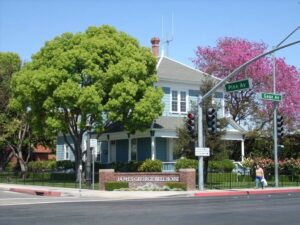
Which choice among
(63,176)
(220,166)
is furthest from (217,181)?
(63,176)

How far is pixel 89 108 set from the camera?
3269 centimetres

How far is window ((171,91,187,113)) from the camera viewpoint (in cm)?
4147

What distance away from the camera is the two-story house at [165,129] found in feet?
128

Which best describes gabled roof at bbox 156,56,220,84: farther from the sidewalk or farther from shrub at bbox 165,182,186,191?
the sidewalk

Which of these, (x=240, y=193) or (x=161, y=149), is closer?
(x=240, y=193)

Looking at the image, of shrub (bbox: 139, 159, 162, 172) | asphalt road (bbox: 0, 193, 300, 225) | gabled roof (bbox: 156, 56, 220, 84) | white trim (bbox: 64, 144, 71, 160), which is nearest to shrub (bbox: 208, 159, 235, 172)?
shrub (bbox: 139, 159, 162, 172)

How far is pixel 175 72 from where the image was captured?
42375 mm

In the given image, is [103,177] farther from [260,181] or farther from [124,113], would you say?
[260,181]

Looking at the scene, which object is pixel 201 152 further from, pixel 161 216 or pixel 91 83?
pixel 161 216

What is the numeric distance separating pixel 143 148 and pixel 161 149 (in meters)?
1.37

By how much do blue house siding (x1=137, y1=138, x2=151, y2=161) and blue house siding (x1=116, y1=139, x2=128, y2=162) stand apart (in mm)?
1943

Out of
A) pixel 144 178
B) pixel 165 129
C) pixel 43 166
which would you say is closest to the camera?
pixel 144 178

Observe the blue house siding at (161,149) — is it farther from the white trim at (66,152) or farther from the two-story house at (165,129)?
the white trim at (66,152)

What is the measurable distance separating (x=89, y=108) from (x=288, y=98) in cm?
2126
